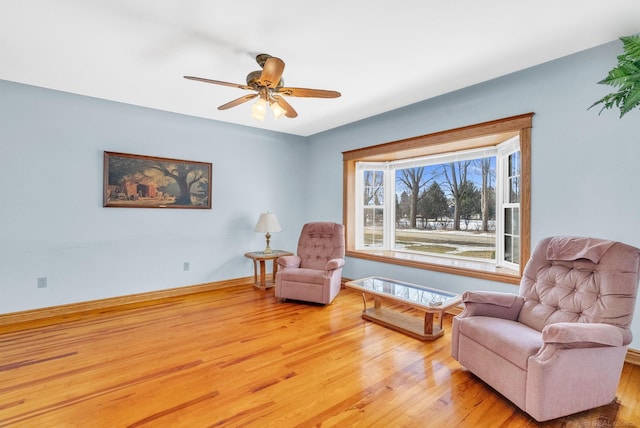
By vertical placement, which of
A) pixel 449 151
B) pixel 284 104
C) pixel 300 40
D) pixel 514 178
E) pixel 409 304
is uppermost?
pixel 300 40

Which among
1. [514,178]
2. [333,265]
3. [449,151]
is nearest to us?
[514,178]

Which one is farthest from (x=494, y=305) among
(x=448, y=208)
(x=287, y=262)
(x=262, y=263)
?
(x=262, y=263)

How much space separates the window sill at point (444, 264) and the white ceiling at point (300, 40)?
2068 millimetres

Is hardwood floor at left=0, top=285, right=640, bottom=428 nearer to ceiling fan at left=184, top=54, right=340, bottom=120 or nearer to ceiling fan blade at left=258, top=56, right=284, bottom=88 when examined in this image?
ceiling fan at left=184, top=54, right=340, bottom=120

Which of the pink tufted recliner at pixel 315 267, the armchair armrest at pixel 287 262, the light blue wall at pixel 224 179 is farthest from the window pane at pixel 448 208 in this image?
the armchair armrest at pixel 287 262

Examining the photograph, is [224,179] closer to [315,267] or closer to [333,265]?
[315,267]

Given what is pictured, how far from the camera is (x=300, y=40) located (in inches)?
93.0

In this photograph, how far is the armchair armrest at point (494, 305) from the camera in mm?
2270

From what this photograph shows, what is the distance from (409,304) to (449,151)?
2.25 meters

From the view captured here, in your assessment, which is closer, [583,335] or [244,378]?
[583,335]

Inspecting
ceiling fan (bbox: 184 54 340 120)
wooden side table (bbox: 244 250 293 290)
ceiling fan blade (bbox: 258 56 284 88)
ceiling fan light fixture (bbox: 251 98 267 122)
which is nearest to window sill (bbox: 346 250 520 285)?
wooden side table (bbox: 244 250 293 290)

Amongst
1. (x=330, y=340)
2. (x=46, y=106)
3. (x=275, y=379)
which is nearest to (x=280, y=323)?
(x=330, y=340)

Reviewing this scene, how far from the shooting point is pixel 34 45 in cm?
246

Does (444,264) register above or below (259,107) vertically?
below
